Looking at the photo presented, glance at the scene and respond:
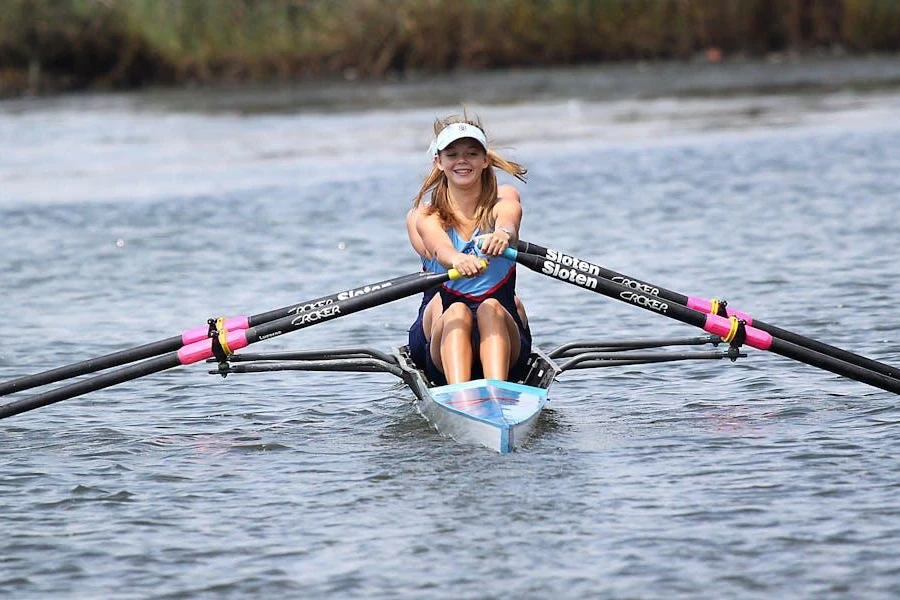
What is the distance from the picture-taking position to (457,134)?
862 centimetres

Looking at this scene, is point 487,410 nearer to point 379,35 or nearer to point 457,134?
point 457,134

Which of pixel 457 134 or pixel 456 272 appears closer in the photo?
pixel 456 272

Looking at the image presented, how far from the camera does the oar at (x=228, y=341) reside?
27.7 ft

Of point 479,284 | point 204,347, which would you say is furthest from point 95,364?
point 479,284

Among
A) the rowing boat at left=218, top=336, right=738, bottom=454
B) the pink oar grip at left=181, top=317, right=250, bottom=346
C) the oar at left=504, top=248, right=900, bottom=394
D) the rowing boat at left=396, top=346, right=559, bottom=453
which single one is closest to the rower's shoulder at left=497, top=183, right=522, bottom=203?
the oar at left=504, top=248, right=900, bottom=394

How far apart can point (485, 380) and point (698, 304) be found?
144cm

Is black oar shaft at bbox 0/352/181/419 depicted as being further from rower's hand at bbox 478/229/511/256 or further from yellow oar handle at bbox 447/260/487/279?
rower's hand at bbox 478/229/511/256

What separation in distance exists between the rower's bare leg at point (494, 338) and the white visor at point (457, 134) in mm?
889

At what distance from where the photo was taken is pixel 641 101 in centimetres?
2972

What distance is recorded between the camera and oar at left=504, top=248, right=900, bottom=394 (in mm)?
8508

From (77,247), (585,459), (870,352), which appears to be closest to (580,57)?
(77,247)

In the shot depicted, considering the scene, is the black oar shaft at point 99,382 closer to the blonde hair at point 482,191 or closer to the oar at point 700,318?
the blonde hair at point 482,191

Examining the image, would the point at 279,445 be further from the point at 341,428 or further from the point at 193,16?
the point at 193,16

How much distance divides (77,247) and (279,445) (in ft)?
28.6
